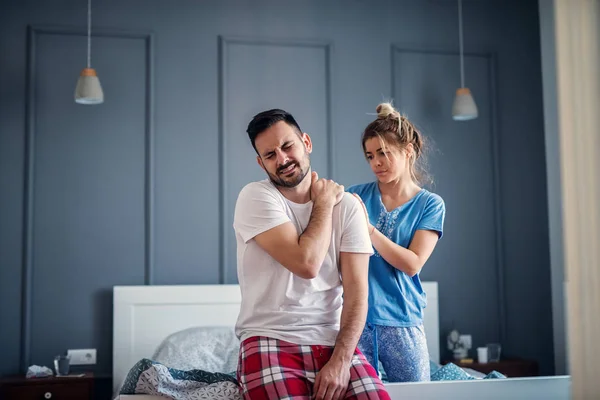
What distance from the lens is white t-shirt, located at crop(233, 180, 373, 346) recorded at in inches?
67.9

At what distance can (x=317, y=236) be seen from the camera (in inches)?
68.6

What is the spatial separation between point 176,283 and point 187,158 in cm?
72

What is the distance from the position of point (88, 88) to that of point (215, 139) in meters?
0.79

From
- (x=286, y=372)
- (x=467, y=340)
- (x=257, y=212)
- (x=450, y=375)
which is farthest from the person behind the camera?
(x=467, y=340)

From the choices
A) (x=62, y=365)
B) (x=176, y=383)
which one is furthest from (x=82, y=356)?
(x=176, y=383)

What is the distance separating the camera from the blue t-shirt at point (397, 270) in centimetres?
198

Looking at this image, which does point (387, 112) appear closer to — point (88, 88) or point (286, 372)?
point (286, 372)

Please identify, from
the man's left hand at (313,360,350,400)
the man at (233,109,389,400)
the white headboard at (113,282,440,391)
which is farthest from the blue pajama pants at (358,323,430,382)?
the white headboard at (113,282,440,391)

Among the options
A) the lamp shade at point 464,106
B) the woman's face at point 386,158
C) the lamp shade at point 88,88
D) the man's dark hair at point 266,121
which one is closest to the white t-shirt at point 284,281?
the man's dark hair at point 266,121

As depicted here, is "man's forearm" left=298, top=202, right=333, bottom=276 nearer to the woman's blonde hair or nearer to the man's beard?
the man's beard

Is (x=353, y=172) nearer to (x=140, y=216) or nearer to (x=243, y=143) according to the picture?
(x=243, y=143)

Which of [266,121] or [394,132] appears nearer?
[266,121]

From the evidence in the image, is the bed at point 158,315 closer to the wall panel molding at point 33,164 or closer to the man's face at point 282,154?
the wall panel molding at point 33,164

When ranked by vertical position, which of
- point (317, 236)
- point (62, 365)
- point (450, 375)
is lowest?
point (62, 365)
